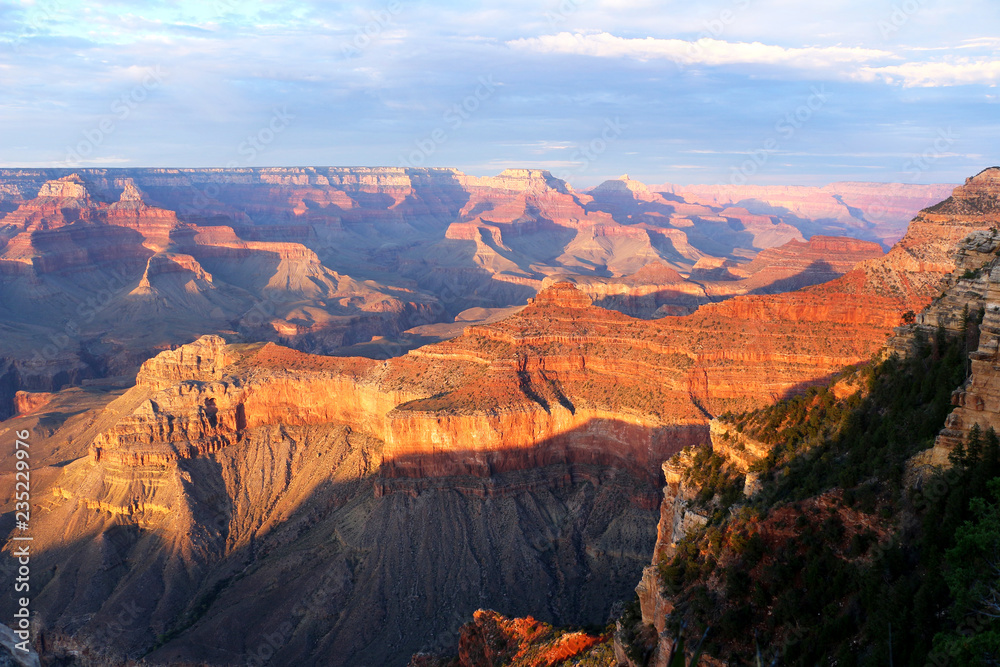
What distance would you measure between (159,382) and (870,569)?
83951 mm

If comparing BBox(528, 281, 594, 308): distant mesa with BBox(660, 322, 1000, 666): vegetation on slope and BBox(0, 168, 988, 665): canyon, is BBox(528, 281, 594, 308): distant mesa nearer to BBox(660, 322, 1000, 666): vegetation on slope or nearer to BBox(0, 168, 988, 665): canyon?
BBox(0, 168, 988, 665): canyon

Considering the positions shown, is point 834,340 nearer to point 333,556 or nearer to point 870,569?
point 333,556

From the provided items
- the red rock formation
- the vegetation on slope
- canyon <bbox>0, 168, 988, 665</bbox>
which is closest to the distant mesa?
canyon <bbox>0, 168, 988, 665</bbox>

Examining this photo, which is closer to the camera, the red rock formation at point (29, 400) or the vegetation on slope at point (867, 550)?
the vegetation on slope at point (867, 550)

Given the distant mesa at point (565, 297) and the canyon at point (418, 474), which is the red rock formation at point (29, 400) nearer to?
the canyon at point (418, 474)

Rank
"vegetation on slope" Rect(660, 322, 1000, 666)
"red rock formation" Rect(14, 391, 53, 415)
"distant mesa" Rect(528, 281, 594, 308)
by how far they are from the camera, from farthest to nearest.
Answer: "red rock formation" Rect(14, 391, 53, 415)
"distant mesa" Rect(528, 281, 594, 308)
"vegetation on slope" Rect(660, 322, 1000, 666)

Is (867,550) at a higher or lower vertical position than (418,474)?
higher

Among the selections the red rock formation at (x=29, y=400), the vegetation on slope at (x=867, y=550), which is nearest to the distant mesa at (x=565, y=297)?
the vegetation on slope at (x=867, y=550)

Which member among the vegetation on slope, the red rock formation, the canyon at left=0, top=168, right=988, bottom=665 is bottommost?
the red rock formation

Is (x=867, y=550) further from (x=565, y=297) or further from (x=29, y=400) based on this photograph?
(x=29, y=400)

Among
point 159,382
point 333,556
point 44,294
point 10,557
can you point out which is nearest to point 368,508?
point 333,556

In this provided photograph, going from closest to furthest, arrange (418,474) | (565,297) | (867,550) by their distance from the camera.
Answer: (867,550) < (418,474) < (565,297)

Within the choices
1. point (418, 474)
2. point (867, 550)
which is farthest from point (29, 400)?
point (867, 550)

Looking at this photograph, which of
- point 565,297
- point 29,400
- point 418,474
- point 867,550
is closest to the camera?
point 867,550
